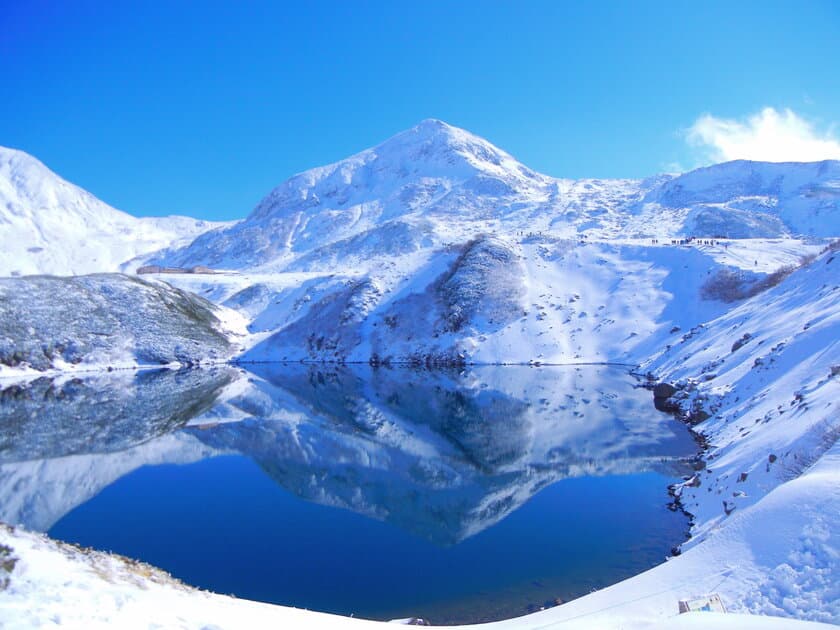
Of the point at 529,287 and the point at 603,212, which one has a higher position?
the point at 603,212

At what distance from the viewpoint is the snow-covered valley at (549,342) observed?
12.0 meters

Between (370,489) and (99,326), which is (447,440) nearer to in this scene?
(370,489)

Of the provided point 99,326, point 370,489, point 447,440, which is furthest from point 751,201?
point 99,326

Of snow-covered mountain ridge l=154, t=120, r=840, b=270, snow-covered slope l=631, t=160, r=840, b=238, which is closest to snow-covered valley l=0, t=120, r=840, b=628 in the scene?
snow-covered slope l=631, t=160, r=840, b=238

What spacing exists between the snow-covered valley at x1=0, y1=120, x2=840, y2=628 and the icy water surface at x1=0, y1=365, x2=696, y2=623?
0.61 meters

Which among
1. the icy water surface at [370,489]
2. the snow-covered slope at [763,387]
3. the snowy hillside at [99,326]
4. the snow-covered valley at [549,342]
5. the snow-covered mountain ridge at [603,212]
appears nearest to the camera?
the snow-covered valley at [549,342]

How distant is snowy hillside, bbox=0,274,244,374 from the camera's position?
78062 mm

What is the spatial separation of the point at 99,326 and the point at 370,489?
74.2m

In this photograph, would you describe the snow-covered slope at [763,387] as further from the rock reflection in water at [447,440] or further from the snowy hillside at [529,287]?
the snowy hillside at [529,287]

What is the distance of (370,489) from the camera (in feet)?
96.3

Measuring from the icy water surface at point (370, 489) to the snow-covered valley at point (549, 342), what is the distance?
613 millimetres

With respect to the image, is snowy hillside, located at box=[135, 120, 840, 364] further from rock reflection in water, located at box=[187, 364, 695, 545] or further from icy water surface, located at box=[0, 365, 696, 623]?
icy water surface, located at box=[0, 365, 696, 623]

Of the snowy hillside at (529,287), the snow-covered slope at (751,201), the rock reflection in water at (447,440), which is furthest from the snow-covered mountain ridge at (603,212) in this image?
the rock reflection in water at (447,440)

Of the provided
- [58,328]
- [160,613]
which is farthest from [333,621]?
[58,328]
